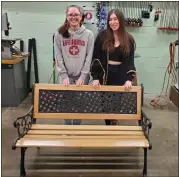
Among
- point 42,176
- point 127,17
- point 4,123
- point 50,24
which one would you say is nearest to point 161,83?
point 127,17

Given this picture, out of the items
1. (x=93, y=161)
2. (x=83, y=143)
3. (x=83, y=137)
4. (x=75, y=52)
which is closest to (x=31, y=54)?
(x=75, y=52)

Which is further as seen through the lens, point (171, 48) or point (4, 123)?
point (171, 48)

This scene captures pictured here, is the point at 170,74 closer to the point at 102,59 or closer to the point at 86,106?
the point at 102,59

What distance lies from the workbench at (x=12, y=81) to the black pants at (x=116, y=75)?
1.77m

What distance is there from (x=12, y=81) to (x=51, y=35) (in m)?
1.21

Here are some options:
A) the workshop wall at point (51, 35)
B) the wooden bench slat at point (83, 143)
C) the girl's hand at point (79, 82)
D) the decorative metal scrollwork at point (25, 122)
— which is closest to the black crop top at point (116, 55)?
the girl's hand at point (79, 82)

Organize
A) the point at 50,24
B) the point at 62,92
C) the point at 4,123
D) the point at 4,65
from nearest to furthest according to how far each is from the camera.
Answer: the point at 62,92
the point at 4,123
the point at 4,65
the point at 50,24

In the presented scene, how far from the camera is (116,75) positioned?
2.37 m

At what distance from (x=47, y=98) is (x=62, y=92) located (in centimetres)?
14

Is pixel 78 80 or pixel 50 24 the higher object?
pixel 50 24

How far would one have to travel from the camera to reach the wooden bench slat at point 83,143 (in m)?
1.88

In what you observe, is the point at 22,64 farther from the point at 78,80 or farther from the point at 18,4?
the point at 78,80

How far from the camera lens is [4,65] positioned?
3.62 meters

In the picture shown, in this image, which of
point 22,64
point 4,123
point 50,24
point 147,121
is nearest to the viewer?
point 147,121
